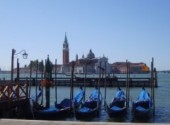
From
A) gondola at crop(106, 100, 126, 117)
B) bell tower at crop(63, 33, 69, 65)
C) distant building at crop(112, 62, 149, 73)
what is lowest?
gondola at crop(106, 100, 126, 117)

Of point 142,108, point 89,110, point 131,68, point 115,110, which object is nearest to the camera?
point 89,110

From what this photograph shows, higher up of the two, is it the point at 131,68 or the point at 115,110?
the point at 131,68

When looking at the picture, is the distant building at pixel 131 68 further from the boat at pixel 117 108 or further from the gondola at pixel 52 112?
the gondola at pixel 52 112

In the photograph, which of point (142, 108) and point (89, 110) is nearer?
point (89, 110)

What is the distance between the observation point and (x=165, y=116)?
28.6 metres

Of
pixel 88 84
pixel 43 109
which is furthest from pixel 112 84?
pixel 43 109

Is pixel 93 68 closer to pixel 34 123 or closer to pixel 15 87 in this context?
pixel 15 87

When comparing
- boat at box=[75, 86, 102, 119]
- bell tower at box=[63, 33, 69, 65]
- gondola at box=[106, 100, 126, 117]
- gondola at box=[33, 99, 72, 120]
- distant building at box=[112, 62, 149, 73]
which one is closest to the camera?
gondola at box=[33, 99, 72, 120]

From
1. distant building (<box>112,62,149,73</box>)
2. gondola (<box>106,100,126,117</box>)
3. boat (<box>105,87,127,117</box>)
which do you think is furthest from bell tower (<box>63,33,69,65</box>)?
gondola (<box>106,100,126,117</box>)

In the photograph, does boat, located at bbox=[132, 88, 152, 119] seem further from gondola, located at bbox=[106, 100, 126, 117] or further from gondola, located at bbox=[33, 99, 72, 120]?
gondola, located at bbox=[33, 99, 72, 120]

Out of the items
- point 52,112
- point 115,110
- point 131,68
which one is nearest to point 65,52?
point 131,68

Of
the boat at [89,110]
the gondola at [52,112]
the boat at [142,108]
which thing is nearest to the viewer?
the gondola at [52,112]

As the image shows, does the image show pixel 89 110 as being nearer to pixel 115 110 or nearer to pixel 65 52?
pixel 115 110

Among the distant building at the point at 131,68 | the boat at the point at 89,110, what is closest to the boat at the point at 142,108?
the boat at the point at 89,110
